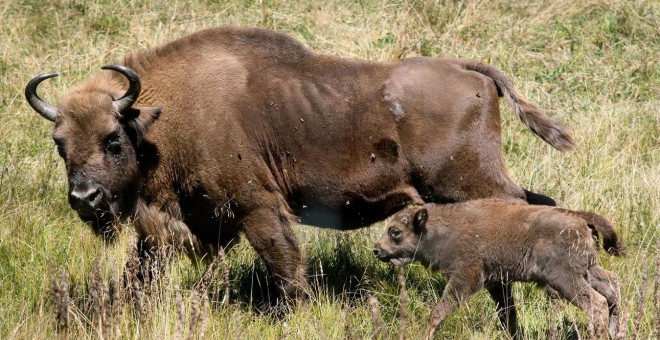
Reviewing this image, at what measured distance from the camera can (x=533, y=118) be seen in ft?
23.9

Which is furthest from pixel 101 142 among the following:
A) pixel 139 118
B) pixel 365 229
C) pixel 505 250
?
pixel 505 250

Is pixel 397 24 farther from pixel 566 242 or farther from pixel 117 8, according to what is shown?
pixel 566 242

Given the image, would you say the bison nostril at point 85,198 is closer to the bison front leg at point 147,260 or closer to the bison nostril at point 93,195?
the bison nostril at point 93,195

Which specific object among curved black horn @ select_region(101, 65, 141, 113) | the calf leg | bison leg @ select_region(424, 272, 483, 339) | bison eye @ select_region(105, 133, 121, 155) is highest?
curved black horn @ select_region(101, 65, 141, 113)

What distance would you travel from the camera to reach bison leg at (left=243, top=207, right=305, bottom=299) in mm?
7094

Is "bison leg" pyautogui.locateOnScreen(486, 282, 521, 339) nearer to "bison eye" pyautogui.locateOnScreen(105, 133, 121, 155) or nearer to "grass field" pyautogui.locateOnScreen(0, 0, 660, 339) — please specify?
"grass field" pyautogui.locateOnScreen(0, 0, 660, 339)

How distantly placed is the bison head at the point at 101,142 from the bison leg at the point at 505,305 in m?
2.72

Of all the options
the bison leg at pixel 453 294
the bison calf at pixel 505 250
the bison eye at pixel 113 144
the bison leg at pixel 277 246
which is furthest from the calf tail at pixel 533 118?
the bison eye at pixel 113 144

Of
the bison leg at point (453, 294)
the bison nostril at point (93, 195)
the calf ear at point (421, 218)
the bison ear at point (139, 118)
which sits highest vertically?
the bison ear at point (139, 118)

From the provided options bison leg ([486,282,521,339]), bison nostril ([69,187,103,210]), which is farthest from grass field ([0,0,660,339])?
bison nostril ([69,187,103,210])

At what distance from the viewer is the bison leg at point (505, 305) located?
6.61 meters

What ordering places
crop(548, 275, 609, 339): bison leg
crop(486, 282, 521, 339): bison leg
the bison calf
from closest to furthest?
1. crop(548, 275, 609, 339): bison leg
2. the bison calf
3. crop(486, 282, 521, 339): bison leg

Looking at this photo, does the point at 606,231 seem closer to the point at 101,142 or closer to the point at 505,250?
the point at 505,250

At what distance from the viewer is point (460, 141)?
7.05 metres
